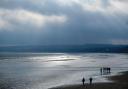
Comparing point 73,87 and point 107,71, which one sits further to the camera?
point 107,71

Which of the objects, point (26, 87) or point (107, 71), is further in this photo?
point (107, 71)

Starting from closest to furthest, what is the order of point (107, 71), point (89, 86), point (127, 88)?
point (127, 88) → point (89, 86) → point (107, 71)

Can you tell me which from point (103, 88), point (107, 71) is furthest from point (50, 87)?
point (107, 71)

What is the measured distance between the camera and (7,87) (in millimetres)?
45312

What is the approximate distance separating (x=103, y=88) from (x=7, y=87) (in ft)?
48.0

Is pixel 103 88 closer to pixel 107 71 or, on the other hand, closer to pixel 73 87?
pixel 73 87

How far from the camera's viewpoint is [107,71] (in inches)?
2753

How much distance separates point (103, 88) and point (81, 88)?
10.7 feet

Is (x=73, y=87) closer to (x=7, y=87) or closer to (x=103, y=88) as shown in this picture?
(x=103, y=88)

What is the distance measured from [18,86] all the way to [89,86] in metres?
11.2

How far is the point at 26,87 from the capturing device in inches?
1786

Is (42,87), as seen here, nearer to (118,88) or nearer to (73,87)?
(73,87)

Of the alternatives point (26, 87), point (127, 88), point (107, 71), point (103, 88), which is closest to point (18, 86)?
point (26, 87)

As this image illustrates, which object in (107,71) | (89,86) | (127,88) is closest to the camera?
(127,88)
